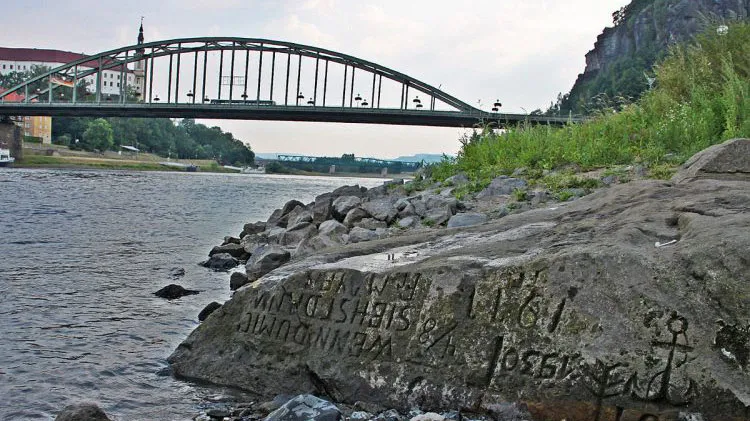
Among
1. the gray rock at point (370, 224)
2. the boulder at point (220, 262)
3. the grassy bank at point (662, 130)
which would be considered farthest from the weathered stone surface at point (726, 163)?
the boulder at point (220, 262)

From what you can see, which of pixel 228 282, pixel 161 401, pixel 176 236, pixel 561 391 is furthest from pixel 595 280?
pixel 176 236

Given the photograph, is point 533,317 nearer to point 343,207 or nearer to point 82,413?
point 82,413

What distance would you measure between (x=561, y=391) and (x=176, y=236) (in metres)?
Answer: 17.5

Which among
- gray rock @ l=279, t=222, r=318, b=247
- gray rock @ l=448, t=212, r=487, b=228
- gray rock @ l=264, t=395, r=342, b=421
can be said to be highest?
gray rock @ l=448, t=212, r=487, b=228

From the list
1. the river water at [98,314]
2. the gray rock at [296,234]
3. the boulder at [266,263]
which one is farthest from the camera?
the gray rock at [296,234]

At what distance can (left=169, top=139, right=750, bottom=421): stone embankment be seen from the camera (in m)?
4.26

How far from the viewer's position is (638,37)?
163 m

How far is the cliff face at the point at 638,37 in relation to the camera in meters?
137

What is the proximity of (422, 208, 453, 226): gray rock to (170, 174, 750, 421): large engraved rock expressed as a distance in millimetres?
4470

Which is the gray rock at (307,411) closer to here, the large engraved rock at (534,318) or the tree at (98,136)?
the large engraved rock at (534,318)

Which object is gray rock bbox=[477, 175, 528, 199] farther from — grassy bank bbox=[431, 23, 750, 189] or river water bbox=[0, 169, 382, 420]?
river water bbox=[0, 169, 382, 420]

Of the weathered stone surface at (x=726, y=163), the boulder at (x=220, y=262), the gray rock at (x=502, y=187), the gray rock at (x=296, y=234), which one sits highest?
the weathered stone surface at (x=726, y=163)

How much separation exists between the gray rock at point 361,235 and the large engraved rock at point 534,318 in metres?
4.81

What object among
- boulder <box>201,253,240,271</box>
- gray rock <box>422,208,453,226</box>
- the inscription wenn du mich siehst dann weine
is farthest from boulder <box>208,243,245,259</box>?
the inscription wenn du mich siehst dann weine
